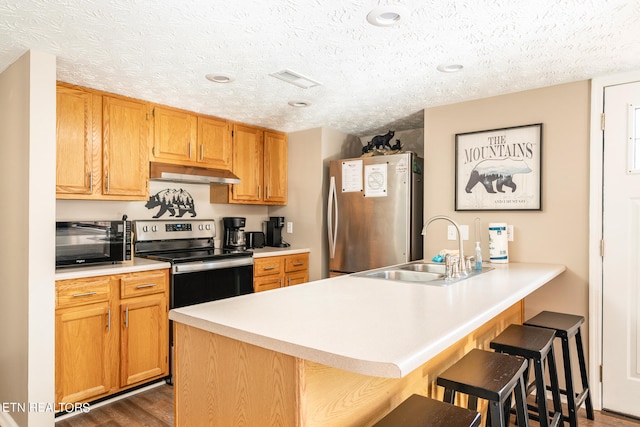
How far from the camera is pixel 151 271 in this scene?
111 inches

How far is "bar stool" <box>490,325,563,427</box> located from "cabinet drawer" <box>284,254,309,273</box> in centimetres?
219

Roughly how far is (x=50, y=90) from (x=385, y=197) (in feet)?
8.12

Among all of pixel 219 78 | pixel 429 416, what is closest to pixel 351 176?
pixel 219 78

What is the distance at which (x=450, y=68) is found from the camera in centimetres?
238

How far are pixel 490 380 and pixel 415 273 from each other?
3.44 feet

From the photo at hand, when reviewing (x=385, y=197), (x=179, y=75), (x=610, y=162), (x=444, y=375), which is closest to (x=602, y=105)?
(x=610, y=162)

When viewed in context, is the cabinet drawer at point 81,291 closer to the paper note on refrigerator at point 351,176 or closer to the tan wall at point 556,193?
the paper note on refrigerator at point 351,176

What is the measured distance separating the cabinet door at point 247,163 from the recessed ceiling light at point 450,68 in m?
2.06

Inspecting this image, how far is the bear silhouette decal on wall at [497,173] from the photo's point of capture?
2.87 m

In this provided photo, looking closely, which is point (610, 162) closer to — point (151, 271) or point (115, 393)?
point (151, 271)

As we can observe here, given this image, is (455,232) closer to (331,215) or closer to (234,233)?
(331,215)

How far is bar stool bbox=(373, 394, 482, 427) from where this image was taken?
1.20 metres

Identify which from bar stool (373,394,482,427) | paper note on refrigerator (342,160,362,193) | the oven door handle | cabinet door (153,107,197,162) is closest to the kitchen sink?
bar stool (373,394,482,427)

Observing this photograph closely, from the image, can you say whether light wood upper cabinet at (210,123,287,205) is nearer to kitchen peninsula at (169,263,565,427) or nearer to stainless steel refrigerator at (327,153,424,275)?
stainless steel refrigerator at (327,153,424,275)
